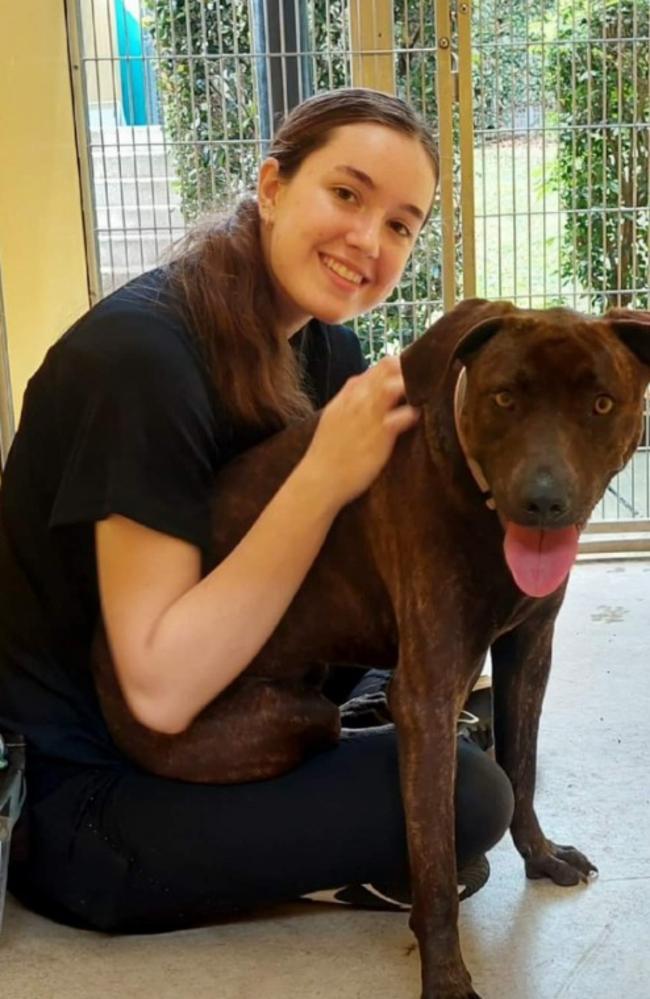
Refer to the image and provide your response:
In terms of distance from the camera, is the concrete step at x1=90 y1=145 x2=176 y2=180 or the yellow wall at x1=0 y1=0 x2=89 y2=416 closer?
the yellow wall at x1=0 y1=0 x2=89 y2=416

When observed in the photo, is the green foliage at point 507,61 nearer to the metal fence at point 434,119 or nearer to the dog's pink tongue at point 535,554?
the metal fence at point 434,119

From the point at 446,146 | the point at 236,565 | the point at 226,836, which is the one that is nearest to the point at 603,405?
the point at 236,565

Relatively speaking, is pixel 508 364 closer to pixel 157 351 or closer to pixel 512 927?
pixel 157 351

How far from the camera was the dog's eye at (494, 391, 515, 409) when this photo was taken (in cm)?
133

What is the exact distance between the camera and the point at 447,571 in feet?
4.82

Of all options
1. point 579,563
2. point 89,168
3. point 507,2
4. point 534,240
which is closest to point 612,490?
point 579,563

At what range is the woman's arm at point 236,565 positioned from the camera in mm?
1508

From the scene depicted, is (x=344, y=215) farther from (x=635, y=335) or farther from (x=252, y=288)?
(x=635, y=335)

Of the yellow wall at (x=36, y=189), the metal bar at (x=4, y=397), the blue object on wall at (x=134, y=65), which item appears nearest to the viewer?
the metal bar at (x=4, y=397)

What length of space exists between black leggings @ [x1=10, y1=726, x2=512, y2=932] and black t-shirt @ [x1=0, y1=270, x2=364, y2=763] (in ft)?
0.34

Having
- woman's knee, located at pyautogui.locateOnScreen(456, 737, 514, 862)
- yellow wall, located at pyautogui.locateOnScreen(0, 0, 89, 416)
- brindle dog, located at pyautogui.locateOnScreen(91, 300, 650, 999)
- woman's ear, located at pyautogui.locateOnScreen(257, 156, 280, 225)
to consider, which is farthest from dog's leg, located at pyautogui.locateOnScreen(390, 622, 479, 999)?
yellow wall, located at pyautogui.locateOnScreen(0, 0, 89, 416)

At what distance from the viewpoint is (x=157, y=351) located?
1.53 meters

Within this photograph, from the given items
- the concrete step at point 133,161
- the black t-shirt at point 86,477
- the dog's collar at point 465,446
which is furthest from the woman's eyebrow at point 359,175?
the concrete step at point 133,161

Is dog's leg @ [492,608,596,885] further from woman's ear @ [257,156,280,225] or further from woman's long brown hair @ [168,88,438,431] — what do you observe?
woman's ear @ [257,156,280,225]
